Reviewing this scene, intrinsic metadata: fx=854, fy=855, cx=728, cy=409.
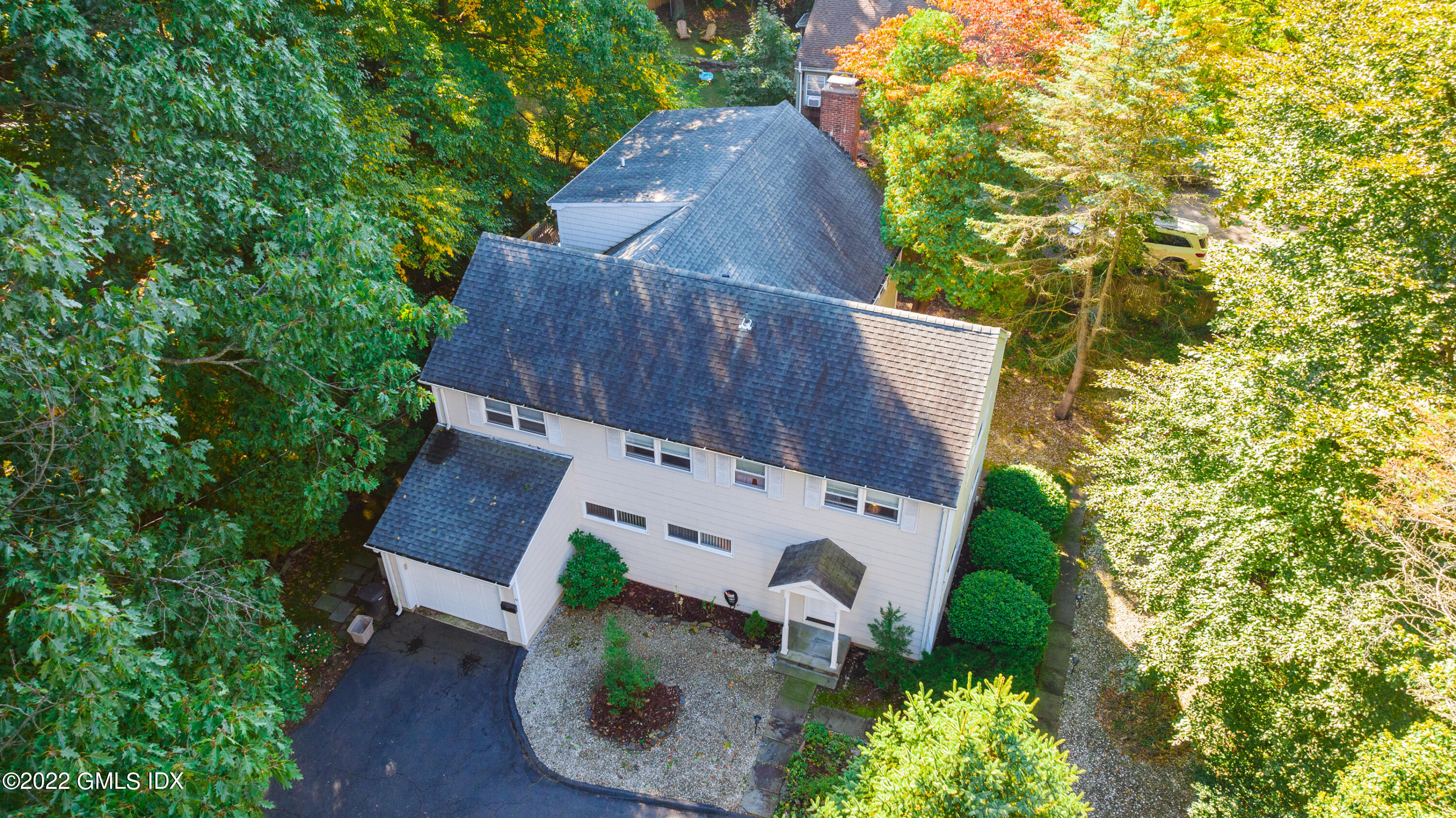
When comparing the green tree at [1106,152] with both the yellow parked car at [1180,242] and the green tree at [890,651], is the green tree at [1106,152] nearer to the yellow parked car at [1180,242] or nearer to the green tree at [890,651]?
the yellow parked car at [1180,242]

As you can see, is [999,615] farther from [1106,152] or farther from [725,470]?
[1106,152]

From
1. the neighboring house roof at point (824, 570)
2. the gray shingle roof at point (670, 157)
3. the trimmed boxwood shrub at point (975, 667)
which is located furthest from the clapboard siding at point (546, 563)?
the gray shingle roof at point (670, 157)

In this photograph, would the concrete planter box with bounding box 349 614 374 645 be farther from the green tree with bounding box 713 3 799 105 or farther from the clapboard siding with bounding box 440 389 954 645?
the green tree with bounding box 713 3 799 105

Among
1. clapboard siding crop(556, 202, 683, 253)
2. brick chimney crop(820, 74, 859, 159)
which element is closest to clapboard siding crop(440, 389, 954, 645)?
clapboard siding crop(556, 202, 683, 253)

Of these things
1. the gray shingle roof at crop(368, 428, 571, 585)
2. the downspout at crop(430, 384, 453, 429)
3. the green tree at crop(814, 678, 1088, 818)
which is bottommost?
the gray shingle roof at crop(368, 428, 571, 585)

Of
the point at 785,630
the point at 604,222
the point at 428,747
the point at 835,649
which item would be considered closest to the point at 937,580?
the point at 835,649

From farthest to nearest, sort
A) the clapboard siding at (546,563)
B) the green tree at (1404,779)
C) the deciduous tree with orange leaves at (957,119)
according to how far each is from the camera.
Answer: the deciduous tree with orange leaves at (957,119), the clapboard siding at (546,563), the green tree at (1404,779)
